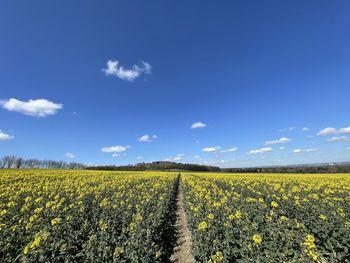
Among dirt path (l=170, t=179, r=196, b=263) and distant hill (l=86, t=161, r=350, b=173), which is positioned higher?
distant hill (l=86, t=161, r=350, b=173)

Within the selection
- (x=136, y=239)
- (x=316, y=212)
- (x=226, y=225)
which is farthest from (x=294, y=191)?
(x=136, y=239)

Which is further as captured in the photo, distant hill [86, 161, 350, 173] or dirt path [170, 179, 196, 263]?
distant hill [86, 161, 350, 173]

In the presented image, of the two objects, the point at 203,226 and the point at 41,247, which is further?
the point at 203,226

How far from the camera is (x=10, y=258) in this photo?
4277 mm

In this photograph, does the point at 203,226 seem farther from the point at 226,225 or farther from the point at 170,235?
the point at 170,235

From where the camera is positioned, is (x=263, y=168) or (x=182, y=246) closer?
(x=182, y=246)

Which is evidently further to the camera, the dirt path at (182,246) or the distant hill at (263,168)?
the distant hill at (263,168)

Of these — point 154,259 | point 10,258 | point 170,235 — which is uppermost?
point 10,258

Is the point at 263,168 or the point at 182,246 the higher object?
the point at 263,168

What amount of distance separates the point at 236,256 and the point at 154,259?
234 cm

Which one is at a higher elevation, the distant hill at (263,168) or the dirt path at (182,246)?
the distant hill at (263,168)

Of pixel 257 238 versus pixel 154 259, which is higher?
pixel 257 238

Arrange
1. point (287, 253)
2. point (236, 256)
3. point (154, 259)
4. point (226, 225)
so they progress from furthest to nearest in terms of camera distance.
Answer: point (226, 225) < point (236, 256) < point (154, 259) < point (287, 253)

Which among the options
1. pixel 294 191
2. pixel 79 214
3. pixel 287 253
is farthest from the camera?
pixel 294 191
